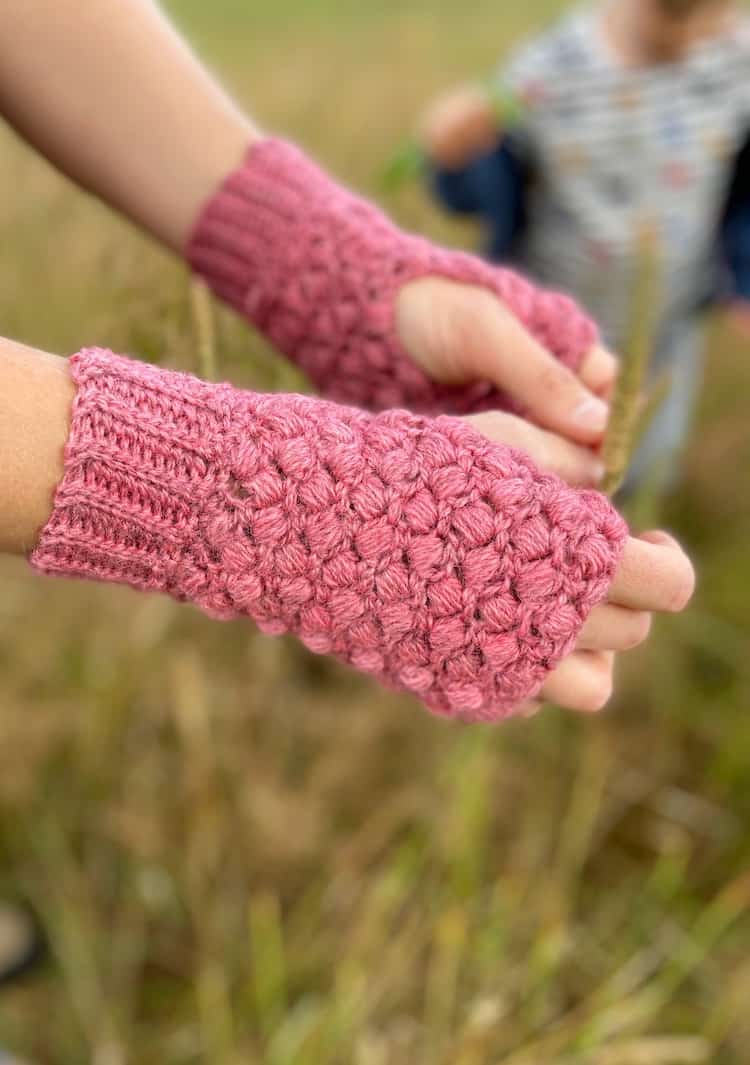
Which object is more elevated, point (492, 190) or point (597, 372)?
point (492, 190)

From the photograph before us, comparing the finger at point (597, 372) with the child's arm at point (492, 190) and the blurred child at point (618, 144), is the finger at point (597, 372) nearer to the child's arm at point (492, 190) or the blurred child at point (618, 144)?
the blurred child at point (618, 144)

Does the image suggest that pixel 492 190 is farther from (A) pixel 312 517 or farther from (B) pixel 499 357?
(A) pixel 312 517

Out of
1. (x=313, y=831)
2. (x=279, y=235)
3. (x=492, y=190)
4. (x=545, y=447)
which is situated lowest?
(x=313, y=831)

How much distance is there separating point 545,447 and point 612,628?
115 millimetres

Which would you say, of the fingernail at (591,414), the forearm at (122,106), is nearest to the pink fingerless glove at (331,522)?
the fingernail at (591,414)

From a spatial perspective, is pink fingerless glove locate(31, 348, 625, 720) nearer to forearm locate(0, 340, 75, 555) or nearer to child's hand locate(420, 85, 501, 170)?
forearm locate(0, 340, 75, 555)

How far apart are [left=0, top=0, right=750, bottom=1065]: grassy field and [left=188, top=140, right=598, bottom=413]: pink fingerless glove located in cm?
6

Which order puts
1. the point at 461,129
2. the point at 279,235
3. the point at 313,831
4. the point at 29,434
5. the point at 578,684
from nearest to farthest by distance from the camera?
the point at 29,434, the point at 578,684, the point at 279,235, the point at 313,831, the point at 461,129

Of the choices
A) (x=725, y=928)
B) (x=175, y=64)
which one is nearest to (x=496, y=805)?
(x=725, y=928)

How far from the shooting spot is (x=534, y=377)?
0.61m

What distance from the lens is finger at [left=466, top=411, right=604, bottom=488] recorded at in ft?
1.90

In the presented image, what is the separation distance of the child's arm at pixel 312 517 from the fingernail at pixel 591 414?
10cm

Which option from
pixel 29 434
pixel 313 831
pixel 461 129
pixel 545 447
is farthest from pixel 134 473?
pixel 461 129

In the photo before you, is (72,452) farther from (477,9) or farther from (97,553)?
(477,9)
